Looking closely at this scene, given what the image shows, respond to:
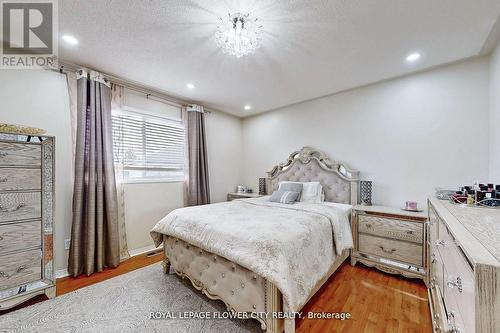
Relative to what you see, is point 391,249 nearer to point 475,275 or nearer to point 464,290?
point 464,290

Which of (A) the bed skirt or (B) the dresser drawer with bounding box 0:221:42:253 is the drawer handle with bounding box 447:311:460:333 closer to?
(A) the bed skirt

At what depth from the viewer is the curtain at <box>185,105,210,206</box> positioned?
3.56m

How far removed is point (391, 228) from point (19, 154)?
3.89m

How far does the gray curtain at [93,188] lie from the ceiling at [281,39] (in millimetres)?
463

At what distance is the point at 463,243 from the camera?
28.2 inches

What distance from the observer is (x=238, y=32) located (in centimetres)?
173

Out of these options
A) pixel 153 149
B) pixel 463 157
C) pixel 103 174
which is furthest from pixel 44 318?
pixel 463 157

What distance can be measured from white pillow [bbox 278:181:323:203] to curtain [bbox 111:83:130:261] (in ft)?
8.64

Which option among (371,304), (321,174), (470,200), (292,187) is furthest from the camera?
(321,174)

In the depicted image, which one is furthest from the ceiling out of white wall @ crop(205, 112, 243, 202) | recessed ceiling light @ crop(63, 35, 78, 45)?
white wall @ crop(205, 112, 243, 202)

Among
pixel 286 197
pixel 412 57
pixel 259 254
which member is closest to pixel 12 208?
pixel 259 254

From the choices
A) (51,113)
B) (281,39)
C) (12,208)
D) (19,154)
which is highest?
(281,39)

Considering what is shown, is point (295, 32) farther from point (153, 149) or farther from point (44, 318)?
point (44, 318)

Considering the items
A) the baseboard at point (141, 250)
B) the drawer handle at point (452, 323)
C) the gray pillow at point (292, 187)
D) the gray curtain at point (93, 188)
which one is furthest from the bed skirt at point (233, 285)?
the gray pillow at point (292, 187)
